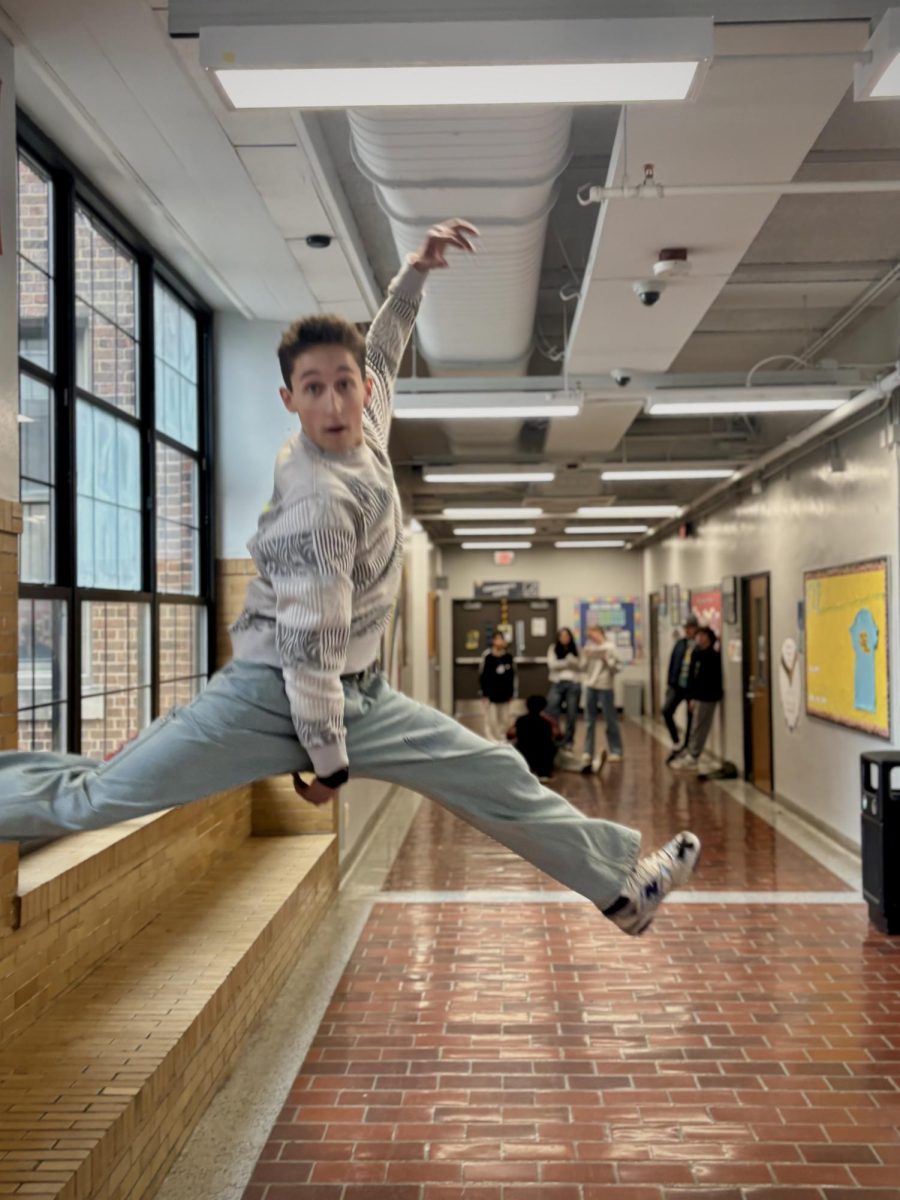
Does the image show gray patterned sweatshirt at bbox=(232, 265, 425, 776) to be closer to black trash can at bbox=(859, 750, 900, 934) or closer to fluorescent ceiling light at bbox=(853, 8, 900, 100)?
fluorescent ceiling light at bbox=(853, 8, 900, 100)

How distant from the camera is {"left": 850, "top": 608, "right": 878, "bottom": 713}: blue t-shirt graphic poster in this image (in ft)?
23.3

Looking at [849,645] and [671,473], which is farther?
[671,473]

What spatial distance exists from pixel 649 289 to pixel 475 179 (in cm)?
132

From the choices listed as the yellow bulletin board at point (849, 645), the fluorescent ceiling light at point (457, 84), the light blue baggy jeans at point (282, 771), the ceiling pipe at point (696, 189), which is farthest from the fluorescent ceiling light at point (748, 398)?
the light blue baggy jeans at point (282, 771)

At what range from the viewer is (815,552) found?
28.2 feet

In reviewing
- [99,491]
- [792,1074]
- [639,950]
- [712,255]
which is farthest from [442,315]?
[792,1074]

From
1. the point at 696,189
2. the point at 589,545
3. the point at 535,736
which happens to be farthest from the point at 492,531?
the point at 696,189

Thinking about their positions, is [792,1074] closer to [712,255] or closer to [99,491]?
[712,255]

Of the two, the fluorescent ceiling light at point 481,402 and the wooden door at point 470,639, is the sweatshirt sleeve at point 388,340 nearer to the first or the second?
the fluorescent ceiling light at point 481,402

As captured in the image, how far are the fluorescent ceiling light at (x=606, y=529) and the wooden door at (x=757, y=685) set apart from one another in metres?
4.67

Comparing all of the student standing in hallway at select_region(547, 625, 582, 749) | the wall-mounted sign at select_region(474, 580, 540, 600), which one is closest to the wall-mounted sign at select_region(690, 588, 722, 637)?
the student standing in hallway at select_region(547, 625, 582, 749)

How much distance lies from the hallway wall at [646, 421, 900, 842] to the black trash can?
0.75m

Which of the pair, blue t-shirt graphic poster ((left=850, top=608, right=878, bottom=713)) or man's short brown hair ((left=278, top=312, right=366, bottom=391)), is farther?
blue t-shirt graphic poster ((left=850, top=608, right=878, bottom=713))

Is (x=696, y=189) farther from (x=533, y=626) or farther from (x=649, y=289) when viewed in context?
(x=533, y=626)
